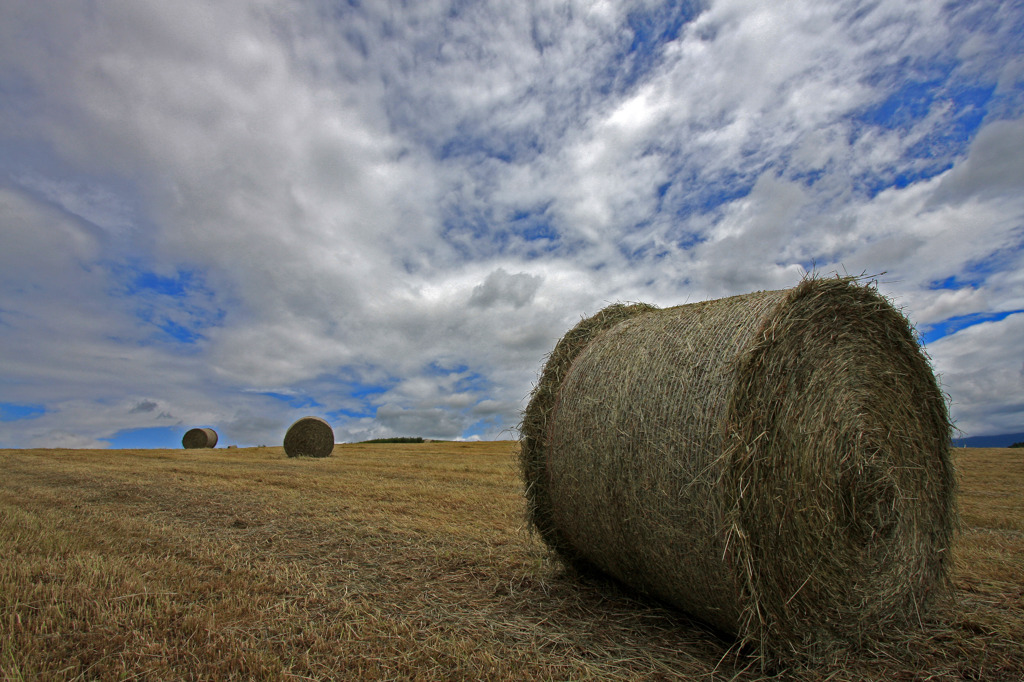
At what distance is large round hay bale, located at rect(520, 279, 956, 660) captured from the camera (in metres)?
3.06

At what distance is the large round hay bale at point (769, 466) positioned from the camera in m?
3.06

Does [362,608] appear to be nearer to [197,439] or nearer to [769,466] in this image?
[769,466]

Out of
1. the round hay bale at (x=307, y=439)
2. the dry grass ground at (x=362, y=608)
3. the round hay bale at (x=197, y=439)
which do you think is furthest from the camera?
the round hay bale at (x=197, y=439)

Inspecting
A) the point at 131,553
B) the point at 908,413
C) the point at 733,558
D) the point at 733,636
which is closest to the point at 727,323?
the point at 733,558

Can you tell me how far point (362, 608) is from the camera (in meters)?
3.59

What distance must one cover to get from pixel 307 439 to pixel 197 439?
54.7 feet

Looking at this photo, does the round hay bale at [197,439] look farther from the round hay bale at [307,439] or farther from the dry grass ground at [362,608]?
the dry grass ground at [362,608]

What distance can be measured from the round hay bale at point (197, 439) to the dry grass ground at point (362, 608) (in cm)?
2690

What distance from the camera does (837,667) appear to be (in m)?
3.07

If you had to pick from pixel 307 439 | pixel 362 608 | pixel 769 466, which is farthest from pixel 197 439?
pixel 769 466

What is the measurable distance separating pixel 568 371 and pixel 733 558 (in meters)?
2.05

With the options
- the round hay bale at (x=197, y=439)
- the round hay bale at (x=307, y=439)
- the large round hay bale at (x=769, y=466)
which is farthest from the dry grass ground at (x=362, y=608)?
the round hay bale at (x=197, y=439)

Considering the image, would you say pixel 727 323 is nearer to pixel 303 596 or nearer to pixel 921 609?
pixel 921 609

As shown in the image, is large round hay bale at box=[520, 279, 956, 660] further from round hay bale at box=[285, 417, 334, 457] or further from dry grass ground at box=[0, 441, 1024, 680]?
round hay bale at box=[285, 417, 334, 457]
